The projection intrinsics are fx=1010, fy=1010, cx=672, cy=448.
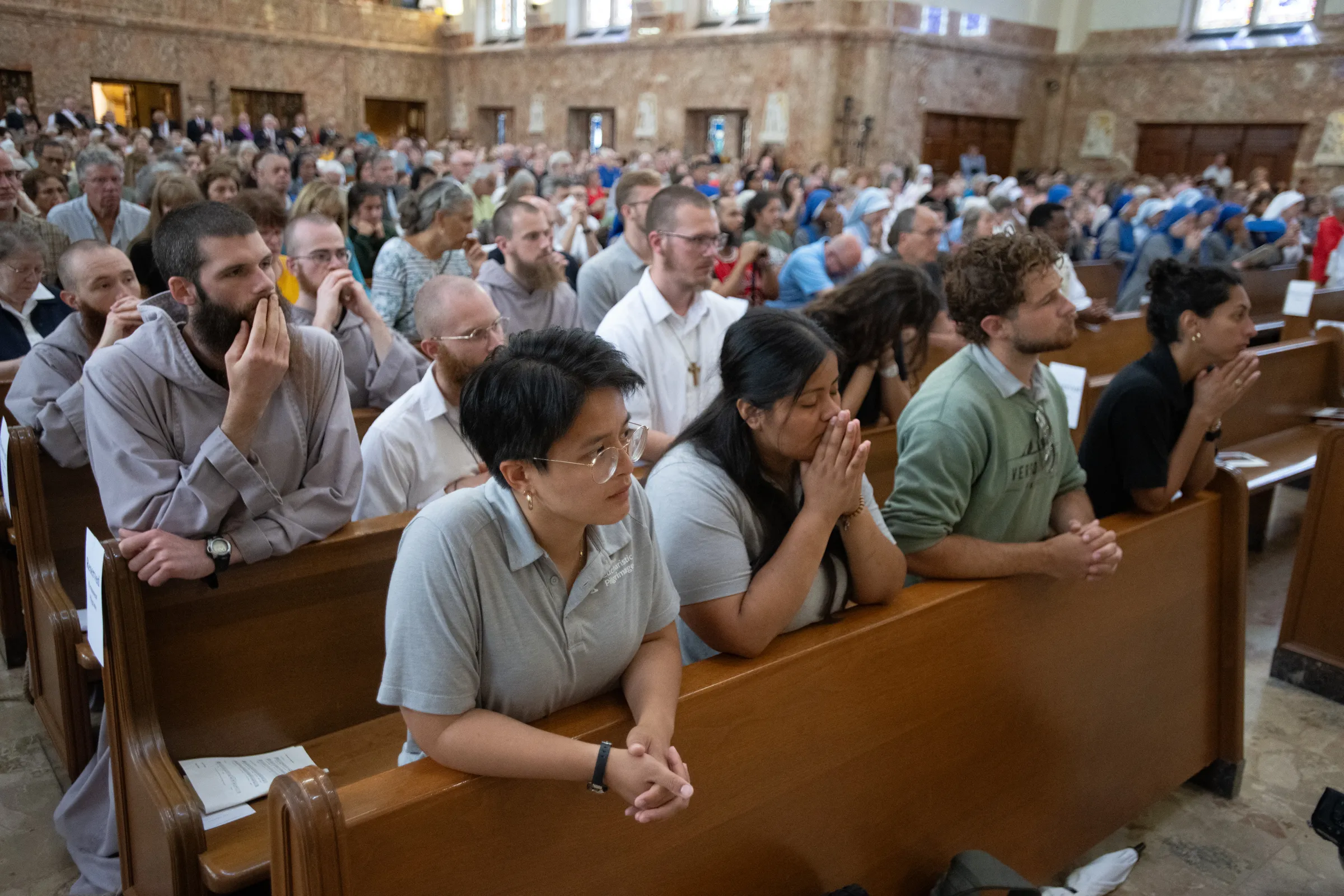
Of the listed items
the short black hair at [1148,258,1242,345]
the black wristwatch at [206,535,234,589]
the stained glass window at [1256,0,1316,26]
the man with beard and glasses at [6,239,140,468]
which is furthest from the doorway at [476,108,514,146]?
the black wristwatch at [206,535,234,589]

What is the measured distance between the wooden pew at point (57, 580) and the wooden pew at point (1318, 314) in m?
6.56

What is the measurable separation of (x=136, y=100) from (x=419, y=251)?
735 inches

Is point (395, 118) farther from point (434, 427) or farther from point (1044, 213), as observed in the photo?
point (434, 427)

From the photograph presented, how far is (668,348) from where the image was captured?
3234 millimetres

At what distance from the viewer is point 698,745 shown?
1.67 m

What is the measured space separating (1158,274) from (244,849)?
285 centimetres

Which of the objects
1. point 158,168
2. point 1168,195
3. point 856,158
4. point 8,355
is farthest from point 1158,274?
point 856,158

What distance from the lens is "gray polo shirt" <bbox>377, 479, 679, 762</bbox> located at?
4.74 ft

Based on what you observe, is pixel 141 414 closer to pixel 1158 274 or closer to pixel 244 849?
pixel 244 849

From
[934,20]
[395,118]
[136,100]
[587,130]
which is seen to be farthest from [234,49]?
[934,20]

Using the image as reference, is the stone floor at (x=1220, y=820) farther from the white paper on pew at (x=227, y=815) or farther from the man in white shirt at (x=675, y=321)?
the man in white shirt at (x=675, y=321)

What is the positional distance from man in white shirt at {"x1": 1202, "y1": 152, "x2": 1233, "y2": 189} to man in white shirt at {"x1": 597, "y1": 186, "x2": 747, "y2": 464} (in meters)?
14.5

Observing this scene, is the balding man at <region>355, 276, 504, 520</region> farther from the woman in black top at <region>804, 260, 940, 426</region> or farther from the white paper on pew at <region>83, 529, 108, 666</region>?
the woman in black top at <region>804, 260, 940, 426</region>

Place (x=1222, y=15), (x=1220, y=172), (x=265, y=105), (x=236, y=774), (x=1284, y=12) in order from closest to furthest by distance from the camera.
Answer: (x=236, y=774)
(x=1284, y=12)
(x=1220, y=172)
(x=1222, y=15)
(x=265, y=105)
